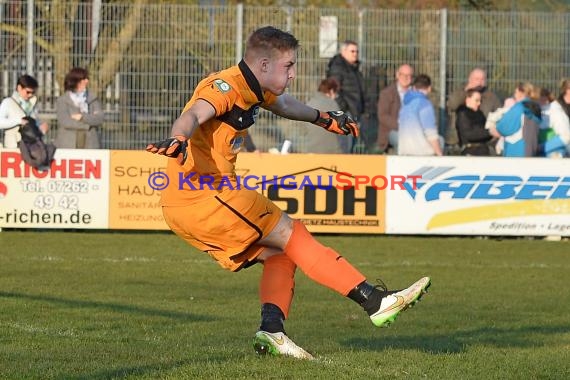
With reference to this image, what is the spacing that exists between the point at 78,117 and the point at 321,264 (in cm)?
1187

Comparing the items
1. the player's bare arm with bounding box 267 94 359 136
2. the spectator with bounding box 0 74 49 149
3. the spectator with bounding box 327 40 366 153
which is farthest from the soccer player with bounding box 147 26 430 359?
the spectator with bounding box 327 40 366 153

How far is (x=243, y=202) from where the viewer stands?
25.5 feet

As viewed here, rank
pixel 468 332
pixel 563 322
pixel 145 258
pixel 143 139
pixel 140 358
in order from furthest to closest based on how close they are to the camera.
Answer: pixel 143 139, pixel 145 258, pixel 563 322, pixel 468 332, pixel 140 358

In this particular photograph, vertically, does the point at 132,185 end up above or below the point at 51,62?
below

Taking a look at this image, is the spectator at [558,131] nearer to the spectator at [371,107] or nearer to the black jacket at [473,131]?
the black jacket at [473,131]

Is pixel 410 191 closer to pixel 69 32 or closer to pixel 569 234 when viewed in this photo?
pixel 569 234

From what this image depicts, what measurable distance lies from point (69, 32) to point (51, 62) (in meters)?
0.52

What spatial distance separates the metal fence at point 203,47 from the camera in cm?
2056

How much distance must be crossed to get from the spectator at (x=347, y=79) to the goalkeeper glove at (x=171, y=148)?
44.2 ft

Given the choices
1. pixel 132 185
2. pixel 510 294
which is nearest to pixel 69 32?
pixel 132 185

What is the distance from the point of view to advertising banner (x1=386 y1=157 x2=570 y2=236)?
18656 mm

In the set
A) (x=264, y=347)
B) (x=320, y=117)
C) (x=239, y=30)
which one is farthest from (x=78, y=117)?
(x=264, y=347)

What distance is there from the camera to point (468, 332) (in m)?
10.4

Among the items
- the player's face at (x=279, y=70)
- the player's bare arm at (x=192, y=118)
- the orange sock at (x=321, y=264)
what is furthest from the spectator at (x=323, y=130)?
the player's bare arm at (x=192, y=118)
